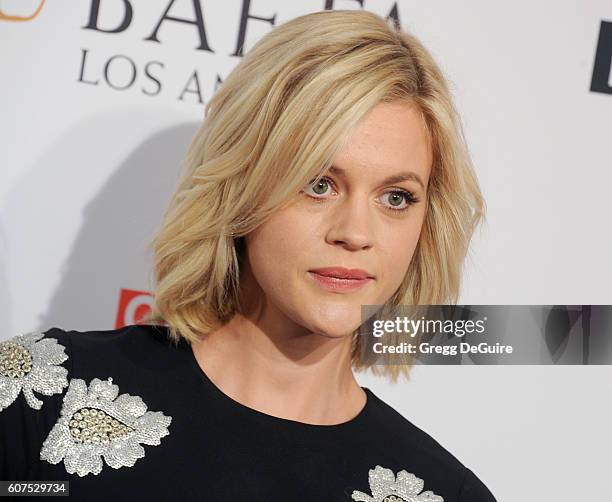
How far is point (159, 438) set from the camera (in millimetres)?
1153

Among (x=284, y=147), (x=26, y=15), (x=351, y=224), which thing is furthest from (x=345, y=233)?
(x=26, y=15)

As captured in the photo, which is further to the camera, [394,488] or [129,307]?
[129,307]

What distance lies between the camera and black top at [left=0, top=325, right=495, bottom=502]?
1.12m

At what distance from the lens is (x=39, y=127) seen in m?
1.53

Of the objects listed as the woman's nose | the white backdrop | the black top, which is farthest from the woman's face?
the white backdrop

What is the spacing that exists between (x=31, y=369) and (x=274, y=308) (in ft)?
0.94

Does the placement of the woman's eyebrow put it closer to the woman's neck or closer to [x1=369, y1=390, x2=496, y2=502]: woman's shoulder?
the woman's neck

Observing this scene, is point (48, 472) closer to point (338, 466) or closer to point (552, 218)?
point (338, 466)

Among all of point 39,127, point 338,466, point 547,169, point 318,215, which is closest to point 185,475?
point 338,466

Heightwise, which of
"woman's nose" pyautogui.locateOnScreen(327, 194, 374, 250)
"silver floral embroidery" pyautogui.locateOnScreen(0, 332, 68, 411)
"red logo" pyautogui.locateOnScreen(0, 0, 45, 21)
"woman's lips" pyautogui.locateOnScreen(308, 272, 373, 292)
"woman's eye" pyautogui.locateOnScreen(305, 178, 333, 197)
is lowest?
"silver floral embroidery" pyautogui.locateOnScreen(0, 332, 68, 411)

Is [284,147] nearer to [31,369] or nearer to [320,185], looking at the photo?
Answer: [320,185]

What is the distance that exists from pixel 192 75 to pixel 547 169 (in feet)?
1.82

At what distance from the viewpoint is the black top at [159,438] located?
1118mm

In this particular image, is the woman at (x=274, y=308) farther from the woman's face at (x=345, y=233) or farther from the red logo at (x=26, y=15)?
the red logo at (x=26, y=15)
